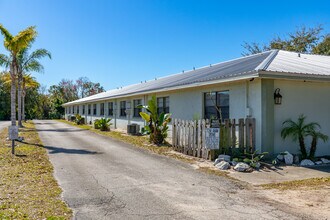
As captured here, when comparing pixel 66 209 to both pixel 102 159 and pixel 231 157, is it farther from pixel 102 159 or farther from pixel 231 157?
pixel 231 157

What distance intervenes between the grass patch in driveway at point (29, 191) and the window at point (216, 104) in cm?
609

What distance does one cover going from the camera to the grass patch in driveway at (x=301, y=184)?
Result: 6.24 metres

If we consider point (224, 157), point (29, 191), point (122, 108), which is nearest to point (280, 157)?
point (224, 157)

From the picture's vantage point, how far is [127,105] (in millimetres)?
21828

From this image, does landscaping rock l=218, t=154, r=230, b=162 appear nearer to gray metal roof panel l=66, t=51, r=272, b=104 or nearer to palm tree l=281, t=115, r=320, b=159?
palm tree l=281, t=115, r=320, b=159

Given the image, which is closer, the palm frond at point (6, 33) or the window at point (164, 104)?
the palm frond at point (6, 33)

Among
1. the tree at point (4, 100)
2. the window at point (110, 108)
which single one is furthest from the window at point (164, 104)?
the tree at point (4, 100)

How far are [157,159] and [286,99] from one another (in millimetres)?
4656

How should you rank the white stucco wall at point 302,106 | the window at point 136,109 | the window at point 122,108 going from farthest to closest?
the window at point 122,108 < the window at point 136,109 < the white stucco wall at point 302,106

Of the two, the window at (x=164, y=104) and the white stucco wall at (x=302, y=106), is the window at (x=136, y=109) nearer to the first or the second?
the window at (x=164, y=104)

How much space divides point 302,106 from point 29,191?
8.62 meters

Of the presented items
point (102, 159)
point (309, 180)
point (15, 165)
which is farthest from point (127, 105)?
point (309, 180)

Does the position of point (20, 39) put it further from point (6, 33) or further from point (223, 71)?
point (223, 71)

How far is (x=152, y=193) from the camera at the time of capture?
18.9 ft
